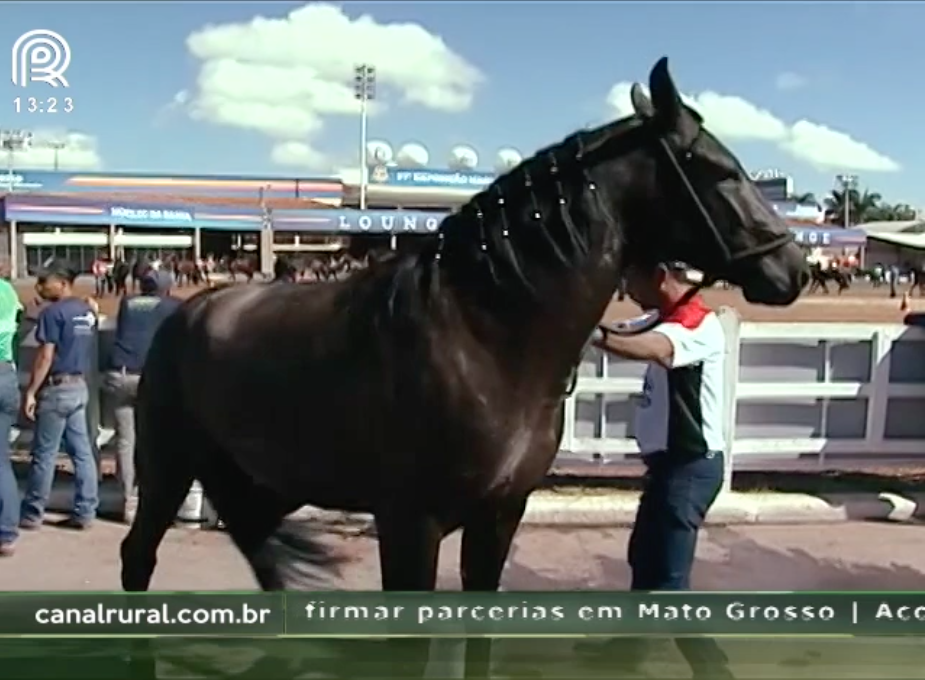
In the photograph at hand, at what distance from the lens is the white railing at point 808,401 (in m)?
5.85

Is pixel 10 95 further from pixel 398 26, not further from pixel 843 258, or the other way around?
pixel 843 258

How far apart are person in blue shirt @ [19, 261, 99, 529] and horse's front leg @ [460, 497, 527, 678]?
2.93 metres

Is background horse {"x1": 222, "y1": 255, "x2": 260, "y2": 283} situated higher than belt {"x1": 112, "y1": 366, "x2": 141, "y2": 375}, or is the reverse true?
background horse {"x1": 222, "y1": 255, "x2": 260, "y2": 283}

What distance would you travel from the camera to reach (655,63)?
3.04 m

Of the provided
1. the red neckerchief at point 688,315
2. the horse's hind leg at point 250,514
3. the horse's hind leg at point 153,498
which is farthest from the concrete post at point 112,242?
the red neckerchief at point 688,315

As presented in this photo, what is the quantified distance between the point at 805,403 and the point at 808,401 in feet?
0.07

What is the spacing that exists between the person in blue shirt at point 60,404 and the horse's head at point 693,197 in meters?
3.35

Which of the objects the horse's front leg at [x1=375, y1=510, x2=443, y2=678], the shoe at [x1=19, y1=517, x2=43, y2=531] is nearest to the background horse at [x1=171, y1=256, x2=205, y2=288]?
the horse's front leg at [x1=375, y1=510, x2=443, y2=678]

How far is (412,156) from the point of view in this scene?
320 cm

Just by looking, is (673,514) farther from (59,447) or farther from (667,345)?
(59,447)

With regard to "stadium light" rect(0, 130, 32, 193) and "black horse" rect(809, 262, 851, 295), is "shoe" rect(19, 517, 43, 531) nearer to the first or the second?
"stadium light" rect(0, 130, 32, 193)

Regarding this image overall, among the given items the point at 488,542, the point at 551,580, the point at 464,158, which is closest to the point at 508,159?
the point at 464,158

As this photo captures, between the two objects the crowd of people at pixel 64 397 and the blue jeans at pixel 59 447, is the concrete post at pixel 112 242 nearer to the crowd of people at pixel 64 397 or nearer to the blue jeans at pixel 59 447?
the crowd of people at pixel 64 397

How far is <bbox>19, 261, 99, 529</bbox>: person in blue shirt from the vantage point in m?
5.45
